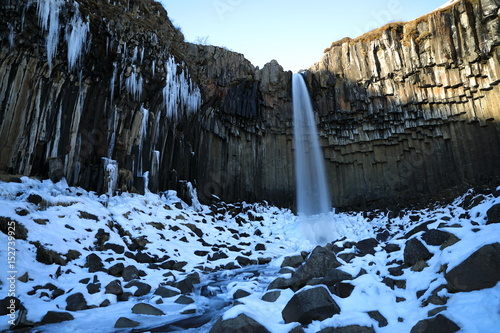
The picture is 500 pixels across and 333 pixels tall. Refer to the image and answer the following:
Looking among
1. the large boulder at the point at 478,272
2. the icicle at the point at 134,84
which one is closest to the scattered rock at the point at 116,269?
the large boulder at the point at 478,272

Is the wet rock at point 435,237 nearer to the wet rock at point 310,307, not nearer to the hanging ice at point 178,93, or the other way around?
the wet rock at point 310,307

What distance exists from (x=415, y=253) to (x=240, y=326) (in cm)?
360

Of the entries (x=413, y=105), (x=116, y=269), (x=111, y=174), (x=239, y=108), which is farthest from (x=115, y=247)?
(x=413, y=105)

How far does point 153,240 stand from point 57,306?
5732 mm

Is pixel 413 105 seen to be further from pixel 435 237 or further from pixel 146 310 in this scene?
pixel 146 310

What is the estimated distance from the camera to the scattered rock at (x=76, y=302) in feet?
20.7

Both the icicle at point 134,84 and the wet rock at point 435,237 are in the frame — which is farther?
the icicle at point 134,84

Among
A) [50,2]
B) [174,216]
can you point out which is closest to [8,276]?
[174,216]

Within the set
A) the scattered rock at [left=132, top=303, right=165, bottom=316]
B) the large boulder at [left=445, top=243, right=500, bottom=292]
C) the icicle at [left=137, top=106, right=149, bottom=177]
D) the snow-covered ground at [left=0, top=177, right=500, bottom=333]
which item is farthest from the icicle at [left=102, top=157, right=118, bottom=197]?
the large boulder at [left=445, top=243, right=500, bottom=292]

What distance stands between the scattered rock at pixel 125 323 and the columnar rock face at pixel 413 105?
21.6m

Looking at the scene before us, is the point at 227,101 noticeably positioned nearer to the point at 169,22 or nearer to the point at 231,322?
the point at 169,22

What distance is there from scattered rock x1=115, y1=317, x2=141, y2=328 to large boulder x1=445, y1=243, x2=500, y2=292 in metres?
5.19

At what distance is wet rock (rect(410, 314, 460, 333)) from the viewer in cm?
360

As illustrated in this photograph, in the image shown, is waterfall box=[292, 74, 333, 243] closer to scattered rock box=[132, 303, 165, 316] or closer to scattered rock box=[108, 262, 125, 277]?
scattered rock box=[108, 262, 125, 277]
